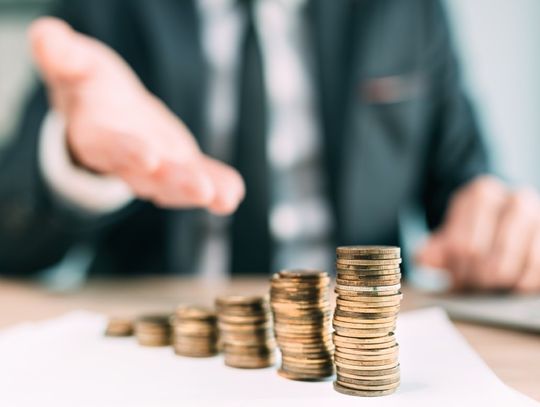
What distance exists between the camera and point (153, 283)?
4.07 feet

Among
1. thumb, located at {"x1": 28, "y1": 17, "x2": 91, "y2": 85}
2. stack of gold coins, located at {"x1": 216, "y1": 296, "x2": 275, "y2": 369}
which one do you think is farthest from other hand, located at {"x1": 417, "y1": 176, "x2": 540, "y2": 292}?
thumb, located at {"x1": 28, "y1": 17, "x2": 91, "y2": 85}

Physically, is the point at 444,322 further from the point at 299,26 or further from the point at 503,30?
the point at 503,30

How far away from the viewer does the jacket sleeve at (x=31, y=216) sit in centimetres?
125

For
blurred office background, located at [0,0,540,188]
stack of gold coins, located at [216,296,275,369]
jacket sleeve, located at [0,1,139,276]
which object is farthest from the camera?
blurred office background, located at [0,0,540,188]

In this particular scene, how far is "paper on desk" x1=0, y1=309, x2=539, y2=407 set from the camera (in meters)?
0.46

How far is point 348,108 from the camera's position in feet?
5.25

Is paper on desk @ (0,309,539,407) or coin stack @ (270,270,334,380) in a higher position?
coin stack @ (270,270,334,380)

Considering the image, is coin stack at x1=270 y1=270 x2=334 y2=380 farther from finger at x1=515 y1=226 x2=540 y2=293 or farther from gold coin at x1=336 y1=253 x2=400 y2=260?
finger at x1=515 y1=226 x2=540 y2=293

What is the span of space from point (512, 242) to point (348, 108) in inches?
27.3

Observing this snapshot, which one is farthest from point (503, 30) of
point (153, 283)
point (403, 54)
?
point (153, 283)

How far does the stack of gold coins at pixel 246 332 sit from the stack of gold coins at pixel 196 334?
1.1 inches

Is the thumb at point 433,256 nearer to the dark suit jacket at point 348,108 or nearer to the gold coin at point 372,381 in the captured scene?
the dark suit jacket at point 348,108

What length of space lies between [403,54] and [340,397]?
4.51 feet

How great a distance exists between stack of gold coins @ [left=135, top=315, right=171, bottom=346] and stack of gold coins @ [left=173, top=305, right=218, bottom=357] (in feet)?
0.10
